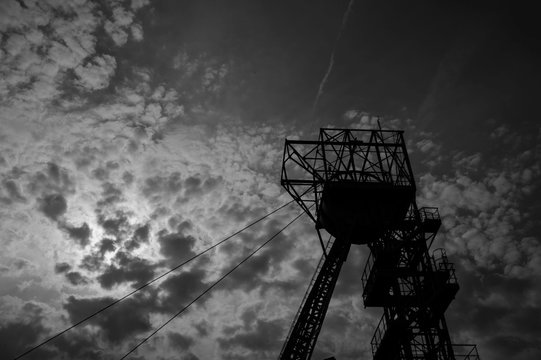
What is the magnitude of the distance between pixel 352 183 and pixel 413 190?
2.95 meters

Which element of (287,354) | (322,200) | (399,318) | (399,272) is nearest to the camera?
(287,354)

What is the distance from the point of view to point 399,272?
1898cm

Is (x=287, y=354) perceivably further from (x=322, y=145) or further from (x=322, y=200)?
(x=322, y=145)

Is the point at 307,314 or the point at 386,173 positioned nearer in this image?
the point at 307,314

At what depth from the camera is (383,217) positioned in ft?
64.1

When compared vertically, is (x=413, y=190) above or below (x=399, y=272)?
above

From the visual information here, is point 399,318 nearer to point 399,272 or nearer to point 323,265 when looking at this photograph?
point 399,272

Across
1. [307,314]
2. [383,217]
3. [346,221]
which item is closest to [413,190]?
[383,217]

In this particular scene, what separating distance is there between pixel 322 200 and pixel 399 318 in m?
6.54

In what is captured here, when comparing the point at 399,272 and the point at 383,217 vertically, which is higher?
the point at 383,217

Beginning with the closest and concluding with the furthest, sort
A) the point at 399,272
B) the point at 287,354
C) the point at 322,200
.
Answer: the point at 287,354, the point at 399,272, the point at 322,200

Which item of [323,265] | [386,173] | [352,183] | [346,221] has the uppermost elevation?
[386,173]

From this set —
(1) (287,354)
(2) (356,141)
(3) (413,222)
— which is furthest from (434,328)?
(2) (356,141)

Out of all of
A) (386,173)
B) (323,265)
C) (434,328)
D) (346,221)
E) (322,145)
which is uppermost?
(322,145)
